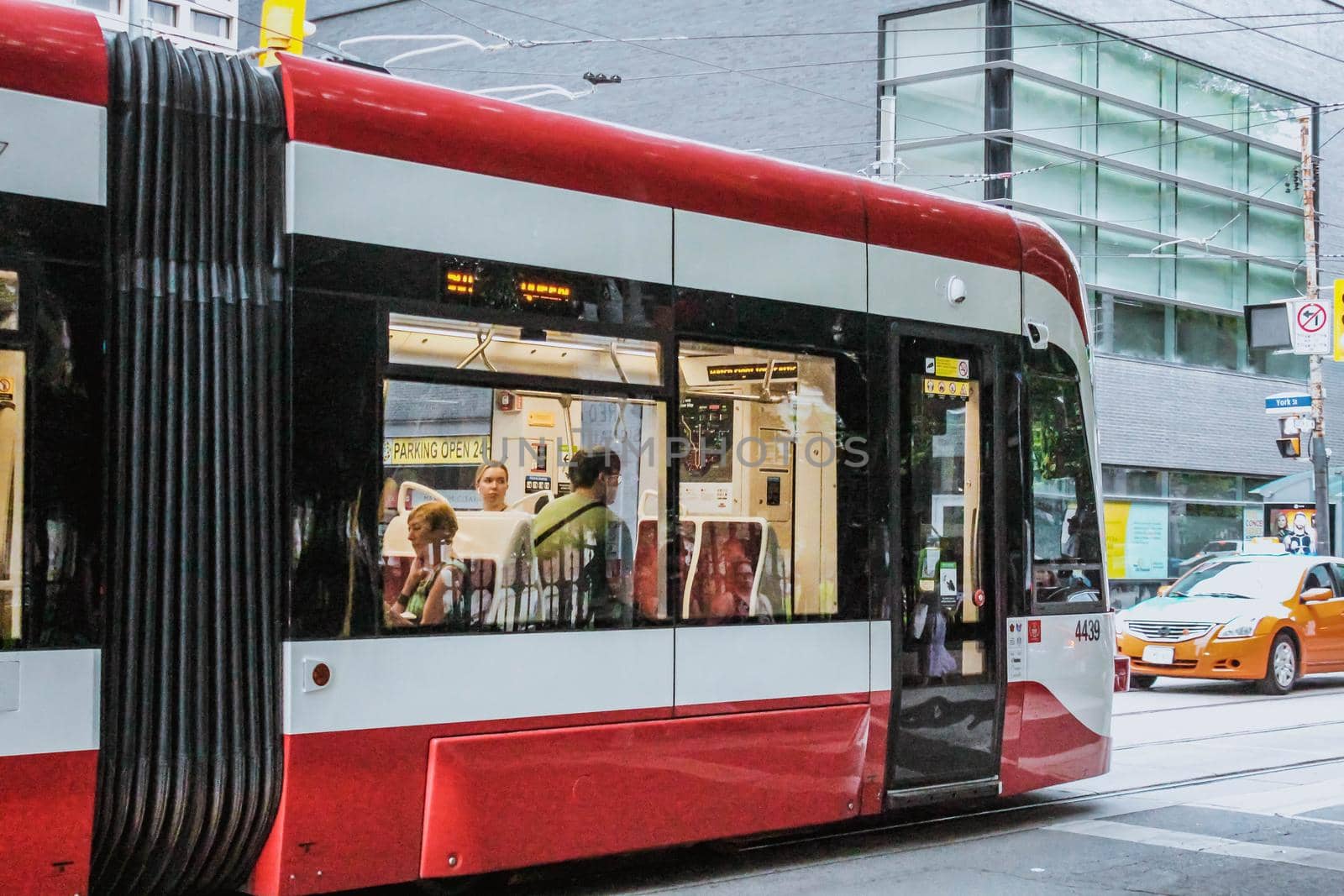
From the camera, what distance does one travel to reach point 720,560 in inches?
278

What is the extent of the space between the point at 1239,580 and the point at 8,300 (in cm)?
1609

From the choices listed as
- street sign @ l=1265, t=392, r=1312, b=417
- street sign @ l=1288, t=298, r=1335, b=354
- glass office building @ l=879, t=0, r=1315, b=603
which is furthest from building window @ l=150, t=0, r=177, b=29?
street sign @ l=1265, t=392, r=1312, b=417

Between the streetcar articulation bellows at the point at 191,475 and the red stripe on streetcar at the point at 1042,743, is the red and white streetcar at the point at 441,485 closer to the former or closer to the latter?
the streetcar articulation bellows at the point at 191,475

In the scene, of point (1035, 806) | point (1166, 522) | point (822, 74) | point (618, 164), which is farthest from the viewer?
point (1166, 522)

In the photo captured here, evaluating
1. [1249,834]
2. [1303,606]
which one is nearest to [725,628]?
[1249,834]

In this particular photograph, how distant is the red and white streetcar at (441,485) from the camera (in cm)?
535

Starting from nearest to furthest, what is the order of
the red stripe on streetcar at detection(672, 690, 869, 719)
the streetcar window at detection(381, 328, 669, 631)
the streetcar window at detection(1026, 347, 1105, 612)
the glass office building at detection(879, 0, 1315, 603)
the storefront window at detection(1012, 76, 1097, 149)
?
the streetcar window at detection(381, 328, 669, 631) → the red stripe on streetcar at detection(672, 690, 869, 719) → the streetcar window at detection(1026, 347, 1105, 612) → the glass office building at detection(879, 0, 1315, 603) → the storefront window at detection(1012, 76, 1097, 149)

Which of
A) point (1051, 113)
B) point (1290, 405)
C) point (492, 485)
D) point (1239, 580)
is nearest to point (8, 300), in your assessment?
point (492, 485)

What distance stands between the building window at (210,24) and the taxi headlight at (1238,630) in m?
29.1

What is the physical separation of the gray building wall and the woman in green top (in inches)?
833

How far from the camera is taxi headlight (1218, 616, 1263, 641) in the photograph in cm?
1734

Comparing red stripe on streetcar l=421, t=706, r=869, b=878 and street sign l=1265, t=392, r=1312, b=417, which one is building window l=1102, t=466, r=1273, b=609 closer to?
street sign l=1265, t=392, r=1312, b=417

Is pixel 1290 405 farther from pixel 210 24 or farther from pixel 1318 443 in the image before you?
pixel 210 24

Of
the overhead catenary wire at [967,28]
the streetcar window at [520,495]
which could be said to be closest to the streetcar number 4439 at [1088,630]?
the streetcar window at [520,495]
